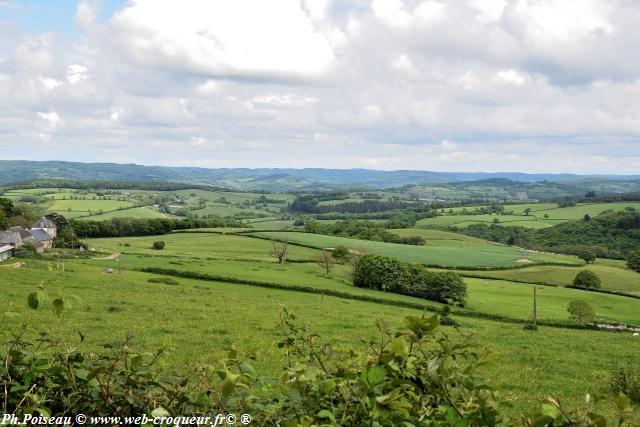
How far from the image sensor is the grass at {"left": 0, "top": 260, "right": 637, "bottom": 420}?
654 inches

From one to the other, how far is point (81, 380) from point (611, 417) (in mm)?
11419

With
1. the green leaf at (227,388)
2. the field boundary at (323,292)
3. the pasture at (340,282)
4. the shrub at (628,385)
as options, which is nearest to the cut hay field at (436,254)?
the pasture at (340,282)

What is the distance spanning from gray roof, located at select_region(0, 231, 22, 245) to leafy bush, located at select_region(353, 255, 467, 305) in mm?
51781

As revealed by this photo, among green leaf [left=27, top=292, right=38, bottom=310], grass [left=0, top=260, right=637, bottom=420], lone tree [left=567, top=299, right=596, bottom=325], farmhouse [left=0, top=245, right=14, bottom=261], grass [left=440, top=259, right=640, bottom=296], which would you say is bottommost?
grass [left=440, top=259, right=640, bottom=296]

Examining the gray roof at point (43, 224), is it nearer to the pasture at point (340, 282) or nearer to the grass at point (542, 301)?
the pasture at point (340, 282)

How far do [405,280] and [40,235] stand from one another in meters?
66.6

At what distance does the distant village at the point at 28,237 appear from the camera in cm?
7456

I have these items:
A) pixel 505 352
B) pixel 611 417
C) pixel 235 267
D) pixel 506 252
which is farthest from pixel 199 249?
pixel 611 417

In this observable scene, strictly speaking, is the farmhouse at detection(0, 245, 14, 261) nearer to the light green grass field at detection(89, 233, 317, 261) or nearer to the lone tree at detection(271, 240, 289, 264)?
the light green grass field at detection(89, 233, 317, 261)

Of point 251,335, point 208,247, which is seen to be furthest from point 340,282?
point 251,335

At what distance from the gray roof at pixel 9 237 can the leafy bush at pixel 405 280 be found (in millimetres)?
51781

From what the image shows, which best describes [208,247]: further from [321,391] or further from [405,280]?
[321,391]

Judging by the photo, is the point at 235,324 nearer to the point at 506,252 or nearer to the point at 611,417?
the point at 611,417

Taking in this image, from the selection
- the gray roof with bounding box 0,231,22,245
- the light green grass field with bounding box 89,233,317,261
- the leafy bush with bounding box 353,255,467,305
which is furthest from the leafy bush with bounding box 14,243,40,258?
the leafy bush with bounding box 353,255,467,305
